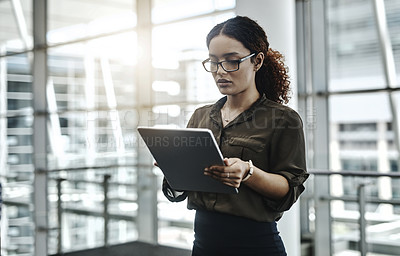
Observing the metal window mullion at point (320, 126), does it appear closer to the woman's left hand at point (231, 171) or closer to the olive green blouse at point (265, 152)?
the olive green blouse at point (265, 152)

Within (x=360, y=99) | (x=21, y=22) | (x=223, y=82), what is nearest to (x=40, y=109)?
(x=21, y=22)

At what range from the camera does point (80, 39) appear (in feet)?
18.0

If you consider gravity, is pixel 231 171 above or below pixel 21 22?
below

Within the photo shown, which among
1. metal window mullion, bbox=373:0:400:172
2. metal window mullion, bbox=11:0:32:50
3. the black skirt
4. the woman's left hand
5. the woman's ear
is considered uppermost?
metal window mullion, bbox=11:0:32:50

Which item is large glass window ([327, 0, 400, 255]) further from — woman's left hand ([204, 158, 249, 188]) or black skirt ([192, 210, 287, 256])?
woman's left hand ([204, 158, 249, 188])

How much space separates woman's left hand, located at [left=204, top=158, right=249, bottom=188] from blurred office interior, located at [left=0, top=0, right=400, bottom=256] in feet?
5.20

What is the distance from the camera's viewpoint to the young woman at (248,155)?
1.37 meters

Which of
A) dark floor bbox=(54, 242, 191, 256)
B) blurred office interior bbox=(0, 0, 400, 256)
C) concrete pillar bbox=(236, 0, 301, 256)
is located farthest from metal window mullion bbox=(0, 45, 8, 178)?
concrete pillar bbox=(236, 0, 301, 256)

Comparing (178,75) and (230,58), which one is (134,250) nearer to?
(178,75)

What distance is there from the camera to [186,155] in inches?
53.4

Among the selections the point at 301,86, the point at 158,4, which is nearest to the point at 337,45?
the point at 301,86

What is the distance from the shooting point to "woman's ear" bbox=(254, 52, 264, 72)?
146 cm

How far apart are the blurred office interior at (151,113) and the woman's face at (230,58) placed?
4.48ft

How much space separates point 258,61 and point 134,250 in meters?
3.45
